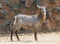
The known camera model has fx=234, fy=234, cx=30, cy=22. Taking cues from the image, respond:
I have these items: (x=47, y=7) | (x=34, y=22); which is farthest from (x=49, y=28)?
(x=34, y=22)

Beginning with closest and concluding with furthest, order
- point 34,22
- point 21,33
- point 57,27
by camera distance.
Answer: point 34,22
point 21,33
point 57,27

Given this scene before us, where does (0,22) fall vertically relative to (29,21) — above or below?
below

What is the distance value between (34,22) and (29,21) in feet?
0.71

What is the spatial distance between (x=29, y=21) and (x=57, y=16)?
4.18m

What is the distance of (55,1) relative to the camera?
13.6 metres

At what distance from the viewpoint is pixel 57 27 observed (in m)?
13.2

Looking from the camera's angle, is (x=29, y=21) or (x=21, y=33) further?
(x=21, y=33)

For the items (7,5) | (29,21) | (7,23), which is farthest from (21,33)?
(29,21)

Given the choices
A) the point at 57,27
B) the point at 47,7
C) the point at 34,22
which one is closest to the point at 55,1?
the point at 47,7

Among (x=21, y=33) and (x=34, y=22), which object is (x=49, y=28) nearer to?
(x=21, y=33)

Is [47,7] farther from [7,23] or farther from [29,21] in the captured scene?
[29,21]

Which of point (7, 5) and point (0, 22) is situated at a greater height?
point (7, 5)

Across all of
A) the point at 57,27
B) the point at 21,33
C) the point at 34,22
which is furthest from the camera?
the point at 57,27

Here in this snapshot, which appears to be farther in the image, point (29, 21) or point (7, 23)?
point (7, 23)
